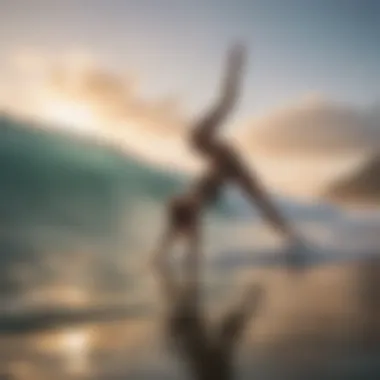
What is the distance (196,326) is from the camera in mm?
1255

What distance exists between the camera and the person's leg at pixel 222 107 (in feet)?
4.22

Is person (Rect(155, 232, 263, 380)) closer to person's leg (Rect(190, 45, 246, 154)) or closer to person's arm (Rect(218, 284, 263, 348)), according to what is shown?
person's arm (Rect(218, 284, 263, 348))

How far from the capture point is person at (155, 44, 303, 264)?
1.27 metres

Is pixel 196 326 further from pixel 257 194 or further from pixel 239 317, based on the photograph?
pixel 257 194

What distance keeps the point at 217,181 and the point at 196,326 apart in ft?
0.79

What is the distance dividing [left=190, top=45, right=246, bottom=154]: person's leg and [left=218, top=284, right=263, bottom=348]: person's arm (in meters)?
0.25

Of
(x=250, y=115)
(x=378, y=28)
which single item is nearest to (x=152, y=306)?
(x=250, y=115)

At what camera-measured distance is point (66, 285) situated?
124cm

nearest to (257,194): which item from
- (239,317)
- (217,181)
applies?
(217,181)

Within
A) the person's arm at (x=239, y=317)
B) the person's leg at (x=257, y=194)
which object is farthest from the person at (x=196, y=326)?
the person's leg at (x=257, y=194)

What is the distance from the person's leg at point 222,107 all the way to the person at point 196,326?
0.57ft

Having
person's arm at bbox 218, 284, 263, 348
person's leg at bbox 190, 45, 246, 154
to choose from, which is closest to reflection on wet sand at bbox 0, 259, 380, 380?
person's arm at bbox 218, 284, 263, 348

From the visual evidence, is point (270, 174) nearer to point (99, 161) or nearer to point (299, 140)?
point (299, 140)

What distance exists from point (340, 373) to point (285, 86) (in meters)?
0.49
